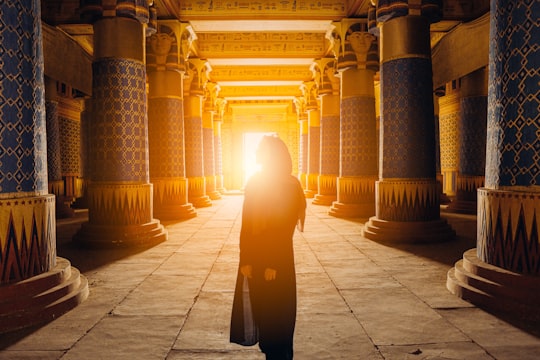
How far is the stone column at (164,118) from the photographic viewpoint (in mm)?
8695

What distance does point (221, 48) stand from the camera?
35.9 ft

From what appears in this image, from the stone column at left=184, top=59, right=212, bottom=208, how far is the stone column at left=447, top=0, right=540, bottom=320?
8.50 metres

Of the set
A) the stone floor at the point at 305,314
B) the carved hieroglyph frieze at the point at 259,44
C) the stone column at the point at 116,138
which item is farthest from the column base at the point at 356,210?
the carved hieroglyph frieze at the point at 259,44

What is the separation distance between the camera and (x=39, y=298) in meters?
2.97

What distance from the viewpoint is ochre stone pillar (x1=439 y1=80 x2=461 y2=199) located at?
12.8 meters

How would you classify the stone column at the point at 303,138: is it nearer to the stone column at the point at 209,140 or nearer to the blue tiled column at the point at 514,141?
the stone column at the point at 209,140

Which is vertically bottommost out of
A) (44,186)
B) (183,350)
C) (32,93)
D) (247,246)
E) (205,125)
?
(183,350)

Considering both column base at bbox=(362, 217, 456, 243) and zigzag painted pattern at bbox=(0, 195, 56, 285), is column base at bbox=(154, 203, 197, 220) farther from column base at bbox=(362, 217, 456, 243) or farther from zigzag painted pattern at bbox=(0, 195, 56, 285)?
zigzag painted pattern at bbox=(0, 195, 56, 285)

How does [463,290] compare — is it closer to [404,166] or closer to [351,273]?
[351,273]

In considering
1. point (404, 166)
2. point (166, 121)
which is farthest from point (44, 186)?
point (166, 121)

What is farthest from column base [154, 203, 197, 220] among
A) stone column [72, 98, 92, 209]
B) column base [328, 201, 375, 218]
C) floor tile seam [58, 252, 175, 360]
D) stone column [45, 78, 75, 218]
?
floor tile seam [58, 252, 175, 360]

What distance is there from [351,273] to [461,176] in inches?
245

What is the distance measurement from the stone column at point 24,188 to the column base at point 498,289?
2883 millimetres

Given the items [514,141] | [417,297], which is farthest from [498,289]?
[514,141]
